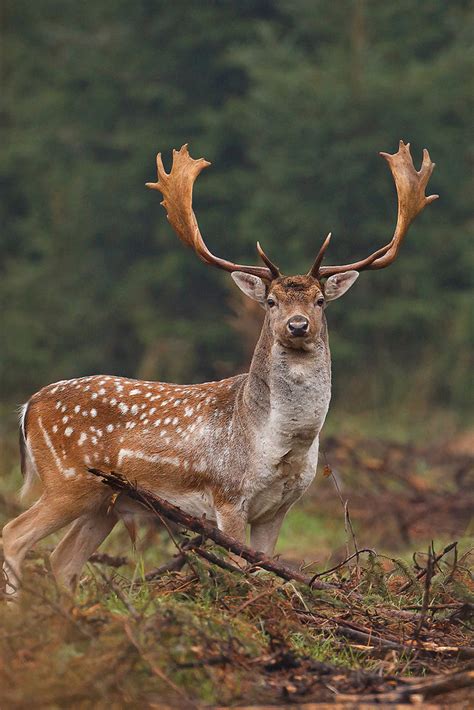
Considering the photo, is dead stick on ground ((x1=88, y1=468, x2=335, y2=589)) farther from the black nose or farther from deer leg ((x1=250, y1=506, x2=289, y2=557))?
the black nose


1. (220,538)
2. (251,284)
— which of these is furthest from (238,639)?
(251,284)

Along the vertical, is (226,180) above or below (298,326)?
above

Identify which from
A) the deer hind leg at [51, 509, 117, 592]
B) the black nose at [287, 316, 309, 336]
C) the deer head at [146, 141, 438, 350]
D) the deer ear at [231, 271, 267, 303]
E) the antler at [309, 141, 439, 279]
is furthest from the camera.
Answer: the antler at [309, 141, 439, 279]

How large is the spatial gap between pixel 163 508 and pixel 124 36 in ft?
60.9

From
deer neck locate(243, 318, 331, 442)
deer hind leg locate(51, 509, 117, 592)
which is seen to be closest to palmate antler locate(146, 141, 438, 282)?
deer neck locate(243, 318, 331, 442)

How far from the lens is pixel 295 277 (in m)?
6.65

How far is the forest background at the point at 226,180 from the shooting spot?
1922 centimetres

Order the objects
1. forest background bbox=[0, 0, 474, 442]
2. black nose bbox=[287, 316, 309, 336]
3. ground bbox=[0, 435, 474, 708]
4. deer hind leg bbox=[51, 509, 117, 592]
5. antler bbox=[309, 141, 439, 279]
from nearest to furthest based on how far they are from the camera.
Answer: ground bbox=[0, 435, 474, 708] < black nose bbox=[287, 316, 309, 336] < deer hind leg bbox=[51, 509, 117, 592] < antler bbox=[309, 141, 439, 279] < forest background bbox=[0, 0, 474, 442]

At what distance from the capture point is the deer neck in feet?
21.3

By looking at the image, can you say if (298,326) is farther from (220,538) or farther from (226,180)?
(226,180)

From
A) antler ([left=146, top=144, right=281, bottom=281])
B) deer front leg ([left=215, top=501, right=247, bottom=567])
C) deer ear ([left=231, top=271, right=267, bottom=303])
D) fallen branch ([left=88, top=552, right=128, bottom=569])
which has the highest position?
antler ([left=146, top=144, right=281, bottom=281])

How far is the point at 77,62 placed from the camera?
23797 millimetres

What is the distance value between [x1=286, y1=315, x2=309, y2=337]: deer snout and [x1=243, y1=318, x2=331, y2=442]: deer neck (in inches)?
8.1

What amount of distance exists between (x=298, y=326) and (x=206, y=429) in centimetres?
86
